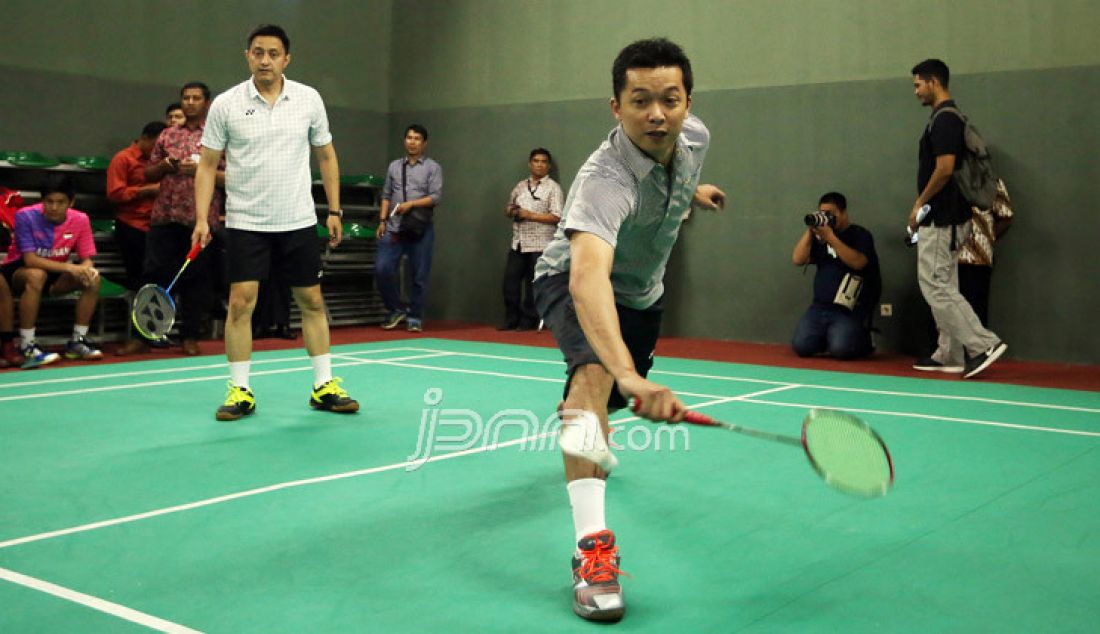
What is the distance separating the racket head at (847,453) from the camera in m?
2.99

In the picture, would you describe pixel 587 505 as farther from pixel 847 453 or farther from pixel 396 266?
pixel 396 266

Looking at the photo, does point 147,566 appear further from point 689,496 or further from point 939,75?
point 939,75

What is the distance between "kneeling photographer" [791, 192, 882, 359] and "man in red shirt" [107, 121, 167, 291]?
5.81 metres

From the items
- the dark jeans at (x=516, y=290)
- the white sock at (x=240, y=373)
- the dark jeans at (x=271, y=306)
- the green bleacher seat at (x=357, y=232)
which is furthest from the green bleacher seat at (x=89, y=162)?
the white sock at (x=240, y=373)

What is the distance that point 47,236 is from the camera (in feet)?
28.9

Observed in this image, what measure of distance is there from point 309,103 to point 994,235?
19.0 ft

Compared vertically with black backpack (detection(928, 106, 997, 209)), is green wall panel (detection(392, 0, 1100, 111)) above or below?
above

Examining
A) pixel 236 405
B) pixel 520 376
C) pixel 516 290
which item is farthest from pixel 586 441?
pixel 516 290

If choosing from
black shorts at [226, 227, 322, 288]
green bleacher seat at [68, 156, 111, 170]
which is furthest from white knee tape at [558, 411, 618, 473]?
green bleacher seat at [68, 156, 111, 170]

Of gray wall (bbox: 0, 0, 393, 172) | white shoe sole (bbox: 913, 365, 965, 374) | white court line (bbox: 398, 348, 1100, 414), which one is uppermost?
gray wall (bbox: 0, 0, 393, 172)

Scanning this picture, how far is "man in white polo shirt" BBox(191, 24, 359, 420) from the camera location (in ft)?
20.1

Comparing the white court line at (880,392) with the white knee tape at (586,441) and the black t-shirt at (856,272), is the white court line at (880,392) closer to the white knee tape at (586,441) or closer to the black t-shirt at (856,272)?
the black t-shirt at (856,272)

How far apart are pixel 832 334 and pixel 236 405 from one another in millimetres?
5360

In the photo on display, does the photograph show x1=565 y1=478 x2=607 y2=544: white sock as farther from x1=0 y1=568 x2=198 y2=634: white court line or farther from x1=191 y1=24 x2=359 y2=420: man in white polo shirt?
x1=191 y1=24 x2=359 y2=420: man in white polo shirt
